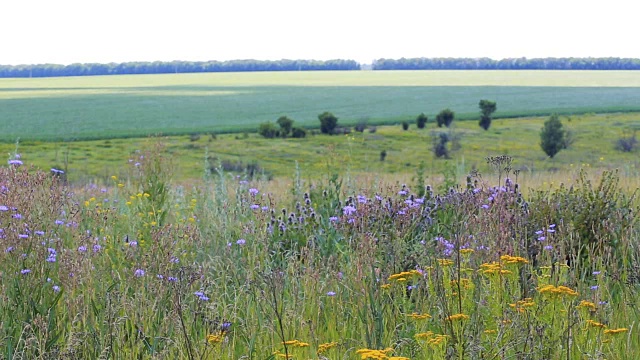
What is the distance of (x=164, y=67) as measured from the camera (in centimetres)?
18025

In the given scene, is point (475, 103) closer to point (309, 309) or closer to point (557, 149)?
point (557, 149)

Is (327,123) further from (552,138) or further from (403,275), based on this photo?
(403,275)

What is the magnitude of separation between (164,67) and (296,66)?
29.7 metres

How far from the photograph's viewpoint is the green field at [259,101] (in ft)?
227

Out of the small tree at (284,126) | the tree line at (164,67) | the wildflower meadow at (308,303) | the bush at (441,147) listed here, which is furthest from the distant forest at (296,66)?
the wildflower meadow at (308,303)

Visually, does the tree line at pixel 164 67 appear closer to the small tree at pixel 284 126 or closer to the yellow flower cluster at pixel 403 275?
the small tree at pixel 284 126

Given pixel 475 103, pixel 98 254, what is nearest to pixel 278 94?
pixel 475 103

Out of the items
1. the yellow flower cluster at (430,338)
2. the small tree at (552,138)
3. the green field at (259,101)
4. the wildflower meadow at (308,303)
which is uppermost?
the yellow flower cluster at (430,338)

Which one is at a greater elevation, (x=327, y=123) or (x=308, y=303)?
(x=308, y=303)

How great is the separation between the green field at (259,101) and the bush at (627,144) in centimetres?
2172

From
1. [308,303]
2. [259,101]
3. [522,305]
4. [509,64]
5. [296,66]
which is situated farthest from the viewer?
[296,66]

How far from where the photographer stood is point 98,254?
5.42 metres

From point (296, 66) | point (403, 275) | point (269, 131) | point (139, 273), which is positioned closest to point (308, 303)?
point (139, 273)

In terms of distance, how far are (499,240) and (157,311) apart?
194 cm
